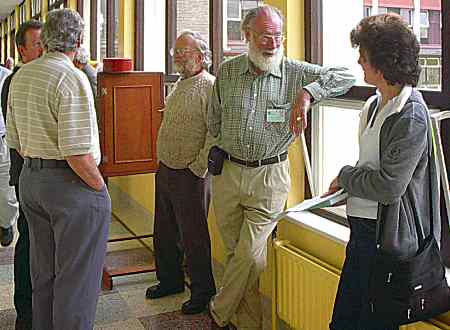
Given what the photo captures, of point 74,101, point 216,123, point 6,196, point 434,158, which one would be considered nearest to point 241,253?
point 216,123

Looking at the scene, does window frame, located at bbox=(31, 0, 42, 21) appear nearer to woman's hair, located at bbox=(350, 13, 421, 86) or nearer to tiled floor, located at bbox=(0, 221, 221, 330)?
tiled floor, located at bbox=(0, 221, 221, 330)

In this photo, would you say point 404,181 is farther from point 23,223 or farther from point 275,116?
point 23,223

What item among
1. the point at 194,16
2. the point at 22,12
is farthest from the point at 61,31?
the point at 22,12

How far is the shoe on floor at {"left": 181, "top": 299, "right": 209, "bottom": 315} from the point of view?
12.1 feet

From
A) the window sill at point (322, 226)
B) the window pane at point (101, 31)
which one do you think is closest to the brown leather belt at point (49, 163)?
the window sill at point (322, 226)

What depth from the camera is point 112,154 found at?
4.10m

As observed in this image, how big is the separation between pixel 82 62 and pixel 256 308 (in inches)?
87.4

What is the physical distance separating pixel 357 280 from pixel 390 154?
0.48 m

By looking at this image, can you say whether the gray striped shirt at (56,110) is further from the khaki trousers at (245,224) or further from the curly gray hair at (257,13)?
the curly gray hair at (257,13)

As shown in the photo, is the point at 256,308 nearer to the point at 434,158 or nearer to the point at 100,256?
the point at 100,256

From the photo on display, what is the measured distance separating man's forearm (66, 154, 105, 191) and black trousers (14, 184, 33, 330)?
0.90m

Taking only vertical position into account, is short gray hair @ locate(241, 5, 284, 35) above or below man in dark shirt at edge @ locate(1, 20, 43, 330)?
above

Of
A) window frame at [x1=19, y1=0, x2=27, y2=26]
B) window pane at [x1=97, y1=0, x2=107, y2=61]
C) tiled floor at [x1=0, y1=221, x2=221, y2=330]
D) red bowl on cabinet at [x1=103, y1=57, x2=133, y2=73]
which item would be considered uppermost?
window frame at [x1=19, y1=0, x2=27, y2=26]

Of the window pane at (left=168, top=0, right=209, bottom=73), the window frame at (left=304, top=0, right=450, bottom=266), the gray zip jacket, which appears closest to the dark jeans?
the gray zip jacket
